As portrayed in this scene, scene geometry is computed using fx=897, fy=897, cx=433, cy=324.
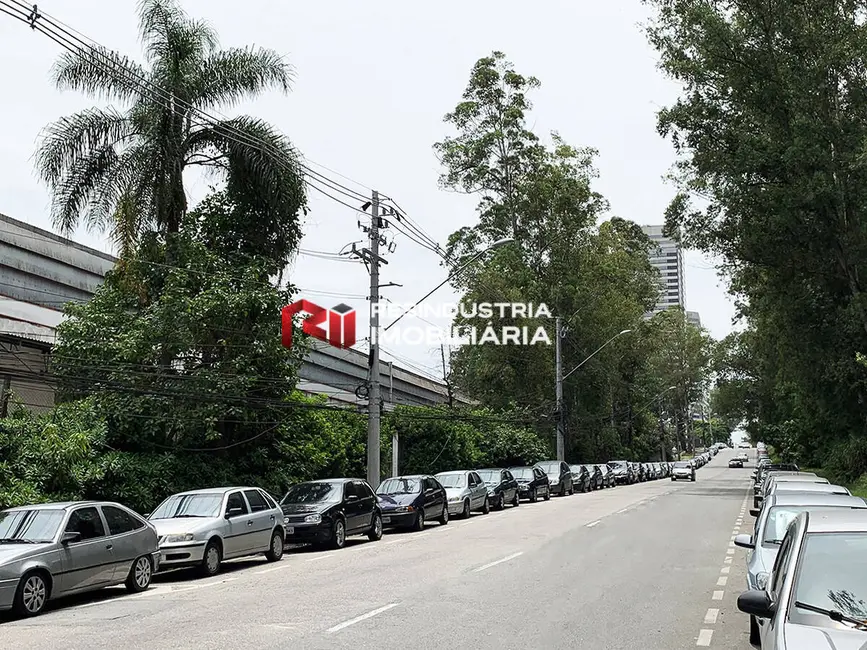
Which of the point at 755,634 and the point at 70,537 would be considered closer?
the point at 755,634

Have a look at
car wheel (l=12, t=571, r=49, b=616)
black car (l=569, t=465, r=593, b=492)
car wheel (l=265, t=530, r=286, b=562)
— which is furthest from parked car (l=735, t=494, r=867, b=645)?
black car (l=569, t=465, r=593, b=492)

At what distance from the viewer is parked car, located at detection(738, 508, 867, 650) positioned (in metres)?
5.29

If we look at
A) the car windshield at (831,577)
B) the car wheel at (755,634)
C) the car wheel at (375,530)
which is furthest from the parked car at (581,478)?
the car windshield at (831,577)

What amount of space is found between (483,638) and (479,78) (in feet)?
172

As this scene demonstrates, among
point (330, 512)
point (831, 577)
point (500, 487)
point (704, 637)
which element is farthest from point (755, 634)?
point (500, 487)

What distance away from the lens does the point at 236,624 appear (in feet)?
34.1

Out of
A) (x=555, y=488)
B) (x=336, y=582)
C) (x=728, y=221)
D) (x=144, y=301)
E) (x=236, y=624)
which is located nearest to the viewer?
(x=236, y=624)

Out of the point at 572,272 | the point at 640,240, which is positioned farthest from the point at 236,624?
the point at 640,240

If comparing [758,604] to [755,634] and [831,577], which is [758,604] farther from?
[755,634]

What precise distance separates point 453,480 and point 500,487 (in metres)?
3.76

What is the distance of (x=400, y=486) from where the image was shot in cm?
2695

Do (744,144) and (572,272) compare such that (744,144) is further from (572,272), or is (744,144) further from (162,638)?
(162,638)

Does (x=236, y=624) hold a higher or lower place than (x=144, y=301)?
lower

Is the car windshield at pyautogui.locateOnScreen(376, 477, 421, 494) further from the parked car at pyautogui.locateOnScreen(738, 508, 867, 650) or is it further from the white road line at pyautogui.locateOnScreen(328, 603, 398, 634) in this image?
the parked car at pyautogui.locateOnScreen(738, 508, 867, 650)
